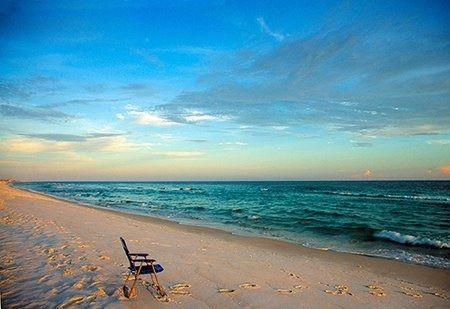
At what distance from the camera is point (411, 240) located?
→ 1307 centimetres

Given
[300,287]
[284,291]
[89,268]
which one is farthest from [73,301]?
[300,287]

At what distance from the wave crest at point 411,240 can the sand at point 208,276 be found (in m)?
3.58

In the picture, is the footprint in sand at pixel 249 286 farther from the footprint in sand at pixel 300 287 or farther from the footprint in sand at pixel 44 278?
the footprint in sand at pixel 44 278

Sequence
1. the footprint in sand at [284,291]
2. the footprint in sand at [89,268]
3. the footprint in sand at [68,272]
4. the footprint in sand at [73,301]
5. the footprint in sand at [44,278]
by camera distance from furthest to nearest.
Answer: the footprint in sand at [89,268] < the footprint in sand at [68,272] < the footprint in sand at [44,278] < the footprint in sand at [284,291] < the footprint in sand at [73,301]

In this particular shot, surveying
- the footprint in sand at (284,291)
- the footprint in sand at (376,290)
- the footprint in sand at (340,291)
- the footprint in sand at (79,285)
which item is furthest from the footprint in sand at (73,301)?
the footprint in sand at (376,290)

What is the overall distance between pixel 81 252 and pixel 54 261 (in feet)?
3.40

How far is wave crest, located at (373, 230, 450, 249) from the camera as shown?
40.1ft

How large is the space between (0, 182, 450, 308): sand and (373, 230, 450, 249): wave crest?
3.58 metres

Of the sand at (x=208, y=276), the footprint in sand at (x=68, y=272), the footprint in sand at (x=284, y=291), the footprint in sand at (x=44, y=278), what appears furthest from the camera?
the footprint in sand at (x=68, y=272)

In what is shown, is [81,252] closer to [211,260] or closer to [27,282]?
[27,282]

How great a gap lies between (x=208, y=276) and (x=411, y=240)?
10.4 m

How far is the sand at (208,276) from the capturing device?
565 cm

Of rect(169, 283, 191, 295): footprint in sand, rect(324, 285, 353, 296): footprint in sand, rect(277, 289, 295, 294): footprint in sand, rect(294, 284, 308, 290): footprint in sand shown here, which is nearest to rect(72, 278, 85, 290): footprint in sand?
rect(169, 283, 191, 295): footprint in sand

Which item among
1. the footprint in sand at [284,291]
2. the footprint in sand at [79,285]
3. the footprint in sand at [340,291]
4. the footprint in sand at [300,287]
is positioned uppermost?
the footprint in sand at [79,285]
